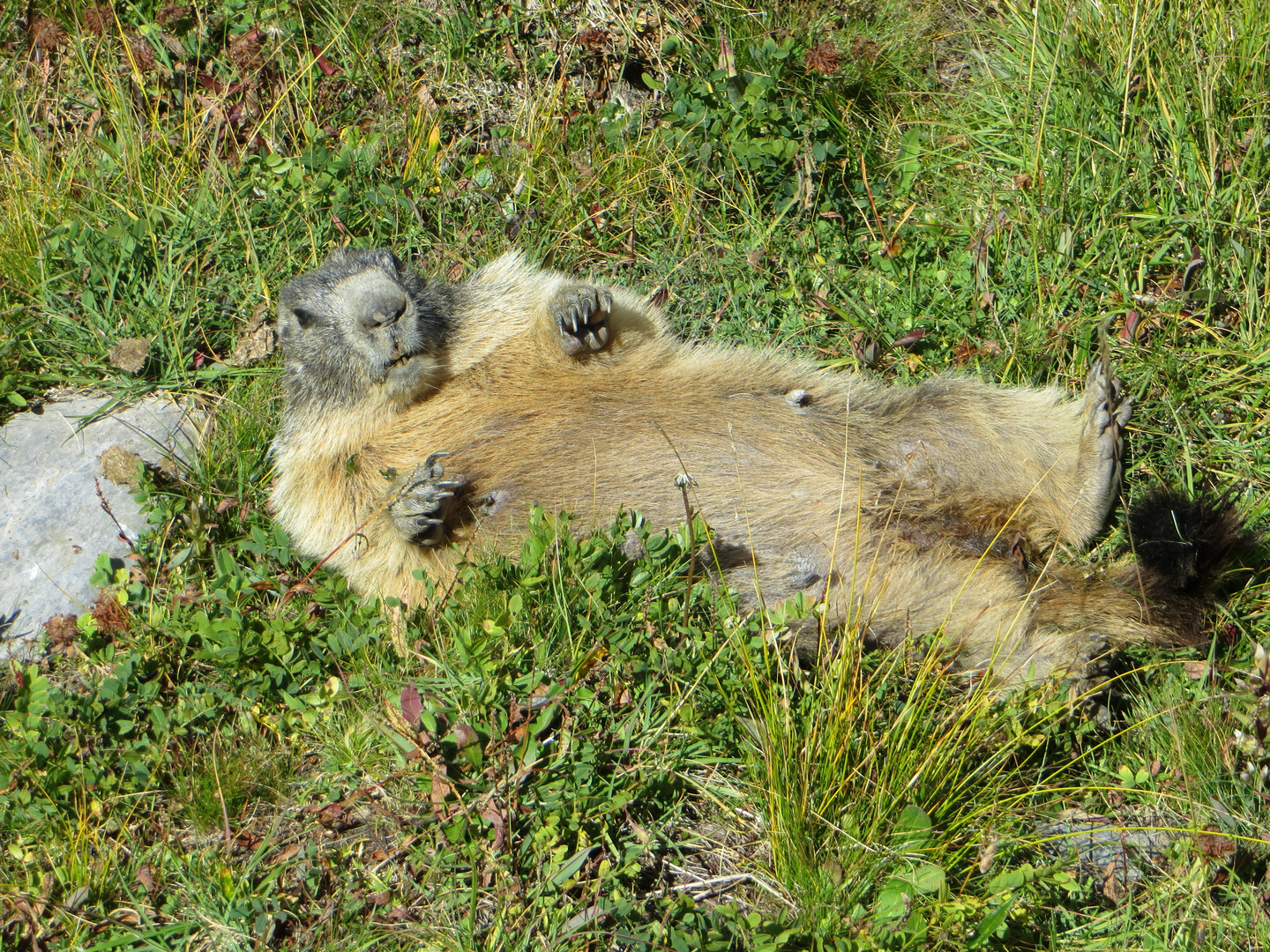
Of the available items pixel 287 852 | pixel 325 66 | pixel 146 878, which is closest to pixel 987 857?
pixel 287 852

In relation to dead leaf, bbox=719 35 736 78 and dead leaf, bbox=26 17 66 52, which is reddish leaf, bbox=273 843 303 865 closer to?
dead leaf, bbox=719 35 736 78

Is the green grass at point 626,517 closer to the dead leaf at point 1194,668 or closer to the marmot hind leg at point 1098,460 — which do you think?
the dead leaf at point 1194,668

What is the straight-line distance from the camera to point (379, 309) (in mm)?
4633

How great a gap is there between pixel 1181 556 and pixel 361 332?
384cm

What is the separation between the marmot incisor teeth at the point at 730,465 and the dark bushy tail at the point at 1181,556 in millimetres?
18

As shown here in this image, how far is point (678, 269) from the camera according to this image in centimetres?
573

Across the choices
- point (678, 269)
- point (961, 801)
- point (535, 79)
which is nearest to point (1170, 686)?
point (961, 801)

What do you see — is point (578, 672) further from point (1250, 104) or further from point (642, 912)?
point (1250, 104)

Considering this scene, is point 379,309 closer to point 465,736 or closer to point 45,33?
point 465,736

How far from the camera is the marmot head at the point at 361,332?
4660mm

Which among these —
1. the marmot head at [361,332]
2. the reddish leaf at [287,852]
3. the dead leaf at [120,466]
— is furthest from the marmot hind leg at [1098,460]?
the dead leaf at [120,466]

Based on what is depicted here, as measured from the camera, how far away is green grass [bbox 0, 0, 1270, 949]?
3.38 meters

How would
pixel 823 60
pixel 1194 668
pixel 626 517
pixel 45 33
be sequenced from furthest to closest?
pixel 45 33 < pixel 823 60 < pixel 1194 668 < pixel 626 517

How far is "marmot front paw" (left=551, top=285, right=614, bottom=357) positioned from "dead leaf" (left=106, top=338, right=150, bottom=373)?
2558mm
